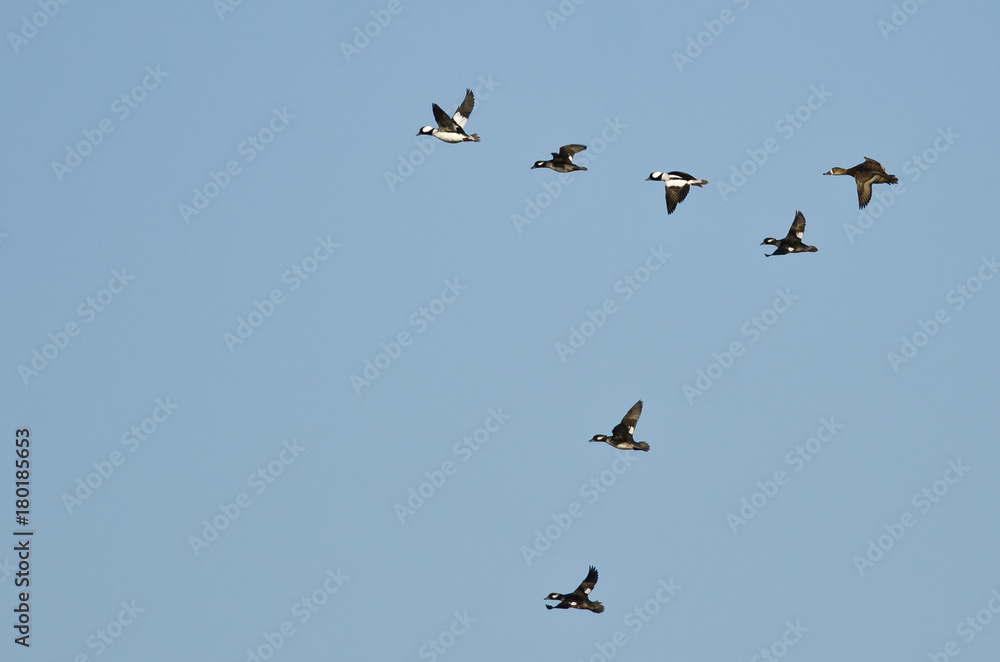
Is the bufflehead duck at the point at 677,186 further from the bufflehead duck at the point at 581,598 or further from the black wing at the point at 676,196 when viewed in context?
the bufflehead duck at the point at 581,598

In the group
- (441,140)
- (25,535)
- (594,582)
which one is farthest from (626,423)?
(25,535)

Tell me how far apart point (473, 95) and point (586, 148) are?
5.08 m

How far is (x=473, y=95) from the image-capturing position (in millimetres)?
83938

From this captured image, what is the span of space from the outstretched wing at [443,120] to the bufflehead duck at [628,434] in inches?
455

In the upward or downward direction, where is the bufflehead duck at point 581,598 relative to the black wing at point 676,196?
downward

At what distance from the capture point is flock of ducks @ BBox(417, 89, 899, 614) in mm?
78438

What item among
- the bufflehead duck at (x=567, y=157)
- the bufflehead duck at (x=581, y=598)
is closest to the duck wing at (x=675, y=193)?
the bufflehead duck at (x=567, y=157)

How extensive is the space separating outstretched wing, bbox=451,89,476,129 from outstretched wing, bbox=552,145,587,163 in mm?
3835

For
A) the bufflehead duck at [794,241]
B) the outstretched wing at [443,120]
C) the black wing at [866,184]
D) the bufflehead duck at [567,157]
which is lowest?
the outstretched wing at [443,120]

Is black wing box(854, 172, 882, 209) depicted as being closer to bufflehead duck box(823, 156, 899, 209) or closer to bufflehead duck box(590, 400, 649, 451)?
bufflehead duck box(823, 156, 899, 209)

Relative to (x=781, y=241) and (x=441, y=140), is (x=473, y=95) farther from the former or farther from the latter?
(x=781, y=241)

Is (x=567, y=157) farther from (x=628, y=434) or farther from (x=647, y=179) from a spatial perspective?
(x=628, y=434)

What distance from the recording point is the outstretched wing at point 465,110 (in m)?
83.5

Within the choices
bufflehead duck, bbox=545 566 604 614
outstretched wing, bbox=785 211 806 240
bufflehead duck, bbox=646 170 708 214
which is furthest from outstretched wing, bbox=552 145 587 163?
bufflehead duck, bbox=545 566 604 614
